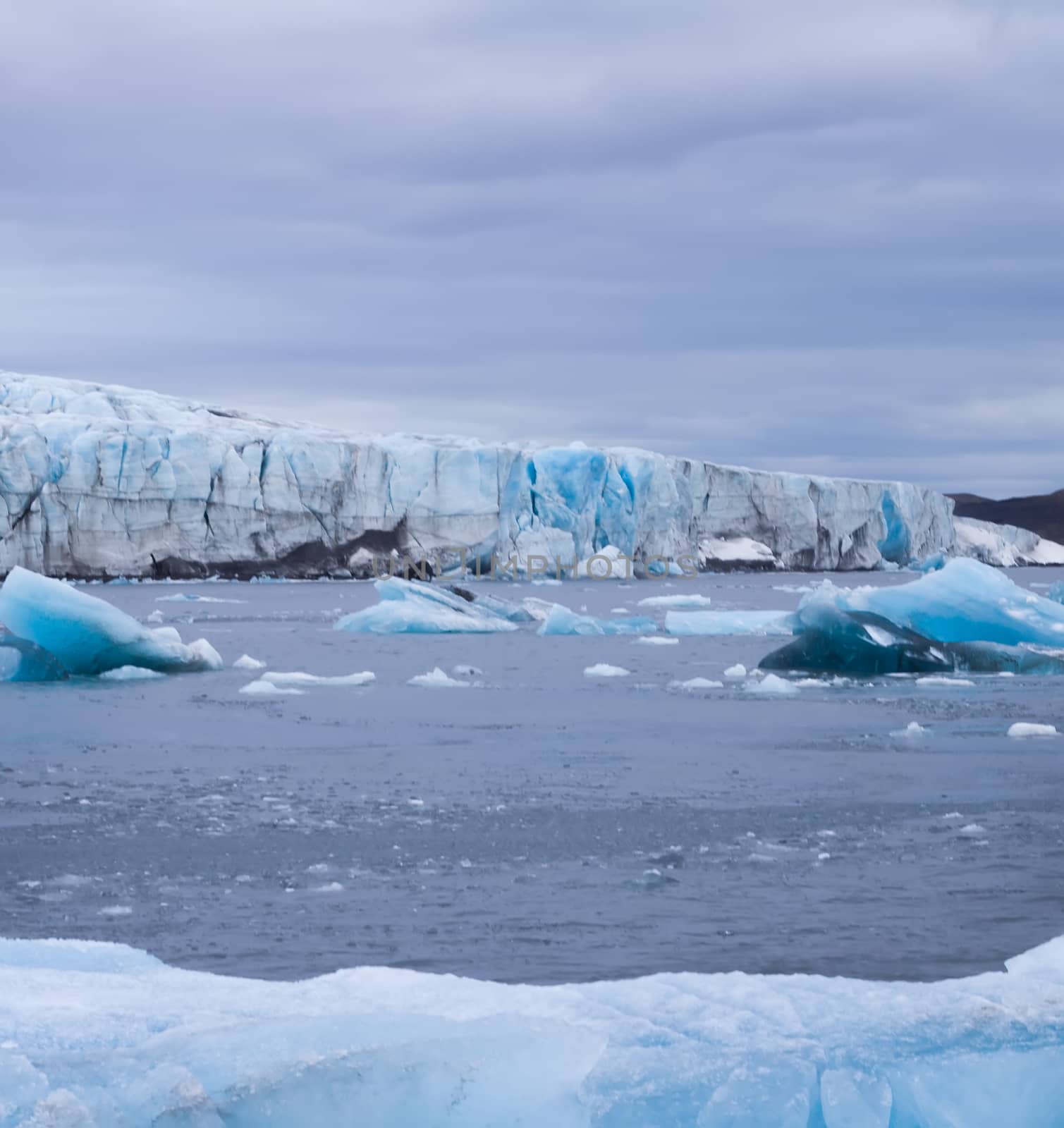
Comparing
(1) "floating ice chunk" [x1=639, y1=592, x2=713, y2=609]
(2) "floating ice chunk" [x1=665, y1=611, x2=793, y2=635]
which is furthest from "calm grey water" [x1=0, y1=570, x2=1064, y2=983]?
(1) "floating ice chunk" [x1=639, y1=592, x2=713, y2=609]

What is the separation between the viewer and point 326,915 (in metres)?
3.61

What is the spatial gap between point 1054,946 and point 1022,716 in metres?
5.51

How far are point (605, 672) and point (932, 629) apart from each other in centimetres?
286

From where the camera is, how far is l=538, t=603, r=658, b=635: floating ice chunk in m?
15.1

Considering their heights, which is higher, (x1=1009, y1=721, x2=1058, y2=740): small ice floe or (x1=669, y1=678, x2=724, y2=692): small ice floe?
(x1=1009, y1=721, x2=1058, y2=740): small ice floe

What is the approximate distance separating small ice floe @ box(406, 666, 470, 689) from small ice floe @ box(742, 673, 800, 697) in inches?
75.4

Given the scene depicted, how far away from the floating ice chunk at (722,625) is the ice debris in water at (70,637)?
6.23 meters

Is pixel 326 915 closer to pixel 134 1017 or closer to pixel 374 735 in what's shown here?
pixel 134 1017

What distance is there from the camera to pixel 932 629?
11.8m

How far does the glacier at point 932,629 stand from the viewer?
11.0m

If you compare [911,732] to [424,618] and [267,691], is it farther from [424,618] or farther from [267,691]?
[424,618]

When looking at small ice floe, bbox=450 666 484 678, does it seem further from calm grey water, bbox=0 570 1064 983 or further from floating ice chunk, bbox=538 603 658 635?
floating ice chunk, bbox=538 603 658 635

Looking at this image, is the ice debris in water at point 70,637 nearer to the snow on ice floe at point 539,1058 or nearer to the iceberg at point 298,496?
the snow on ice floe at point 539,1058

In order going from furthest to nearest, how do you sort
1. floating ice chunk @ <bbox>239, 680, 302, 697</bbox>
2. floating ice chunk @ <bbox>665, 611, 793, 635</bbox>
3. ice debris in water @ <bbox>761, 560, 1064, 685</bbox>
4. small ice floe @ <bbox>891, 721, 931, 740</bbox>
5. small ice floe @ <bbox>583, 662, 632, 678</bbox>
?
floating ice chunk @ <bbox>665, 611, 793, 635</bbox>
ice debris in water @ <bbox>761, 560, 1064, 685</bbox>
small ice floe @ <bbox>583, 662, 632, 678</bbox>
floating ice chunk @ <bbox>239, 680, 302, 697</bbox>
small ice floe @ <bbox>891, 721, 931, 740</bbox>
